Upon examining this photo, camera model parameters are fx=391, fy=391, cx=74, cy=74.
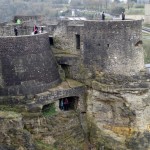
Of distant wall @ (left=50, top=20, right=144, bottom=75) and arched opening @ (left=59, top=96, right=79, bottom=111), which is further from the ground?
distant wall @ (left=50, top=20, right=144, bottom=75)

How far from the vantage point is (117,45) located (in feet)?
78.9

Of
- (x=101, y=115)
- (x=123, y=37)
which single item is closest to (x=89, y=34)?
(x=123, y=37)

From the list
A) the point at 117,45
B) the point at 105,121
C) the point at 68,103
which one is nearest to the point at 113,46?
the point at 117,45

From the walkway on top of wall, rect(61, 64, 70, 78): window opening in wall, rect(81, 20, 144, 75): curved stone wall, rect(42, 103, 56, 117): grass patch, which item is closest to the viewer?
the walkway on top of wall

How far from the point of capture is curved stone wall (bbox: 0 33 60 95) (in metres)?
23.8

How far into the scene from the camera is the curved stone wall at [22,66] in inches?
936

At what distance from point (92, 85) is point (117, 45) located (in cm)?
309

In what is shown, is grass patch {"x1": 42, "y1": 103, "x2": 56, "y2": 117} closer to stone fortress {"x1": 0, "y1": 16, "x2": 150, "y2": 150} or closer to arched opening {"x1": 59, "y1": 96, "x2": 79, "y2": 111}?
stone fortress {"x1": 0, "y1": 16, "x2": 150, "y2": 150}

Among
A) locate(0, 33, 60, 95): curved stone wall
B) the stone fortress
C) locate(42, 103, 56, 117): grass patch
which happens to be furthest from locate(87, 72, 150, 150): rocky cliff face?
locate(0, 33, 60, 95): curved stone wall

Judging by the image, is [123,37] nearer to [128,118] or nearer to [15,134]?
[128,118]

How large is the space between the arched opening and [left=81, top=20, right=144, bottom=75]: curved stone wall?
9.90ft

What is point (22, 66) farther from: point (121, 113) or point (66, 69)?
point (121, 113)

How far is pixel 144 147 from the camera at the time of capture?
24.5 meters

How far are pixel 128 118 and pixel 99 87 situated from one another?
266cm
